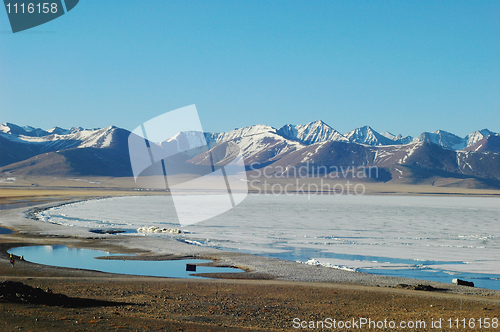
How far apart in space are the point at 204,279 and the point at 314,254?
37.3 ft

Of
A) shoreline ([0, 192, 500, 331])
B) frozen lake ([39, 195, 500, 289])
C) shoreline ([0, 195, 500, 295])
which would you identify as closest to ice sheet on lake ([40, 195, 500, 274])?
frozen lake ([39, 195, 500, 289])

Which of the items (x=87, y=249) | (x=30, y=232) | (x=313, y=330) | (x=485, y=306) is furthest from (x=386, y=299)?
(x=30, y=232)

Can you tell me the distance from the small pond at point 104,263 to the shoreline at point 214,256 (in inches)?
52.0

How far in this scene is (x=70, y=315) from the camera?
13055mm

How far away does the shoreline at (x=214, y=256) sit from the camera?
22109 mm

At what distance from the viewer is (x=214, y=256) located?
2886 cm

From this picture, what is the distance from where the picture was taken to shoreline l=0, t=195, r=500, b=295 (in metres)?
22.1

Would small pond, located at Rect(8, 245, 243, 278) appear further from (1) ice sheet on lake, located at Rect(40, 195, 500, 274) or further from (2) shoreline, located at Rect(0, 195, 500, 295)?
(1) ice sheet on lake, located at Rect(40, 195, 500, 274)

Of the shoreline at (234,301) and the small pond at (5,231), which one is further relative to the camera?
the small pond at (5,231)

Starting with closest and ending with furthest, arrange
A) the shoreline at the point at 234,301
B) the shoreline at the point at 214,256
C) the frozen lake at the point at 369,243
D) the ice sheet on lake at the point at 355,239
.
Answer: the shoreline at the point at 234,301 < the shoreline at the point at 214,256 < the frozen lake at the point at 369,243 < the ice sheet on lake at the point at 355,239

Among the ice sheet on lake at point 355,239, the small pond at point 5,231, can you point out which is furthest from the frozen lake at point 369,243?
the small pond at point 5,231

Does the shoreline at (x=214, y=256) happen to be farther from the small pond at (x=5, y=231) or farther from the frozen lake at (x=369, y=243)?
the frozen lake at (x=369, y=243)

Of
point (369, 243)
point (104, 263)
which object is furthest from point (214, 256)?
point (369, 243)

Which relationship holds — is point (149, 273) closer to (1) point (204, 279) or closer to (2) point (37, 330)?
(1) point (204, 279)
